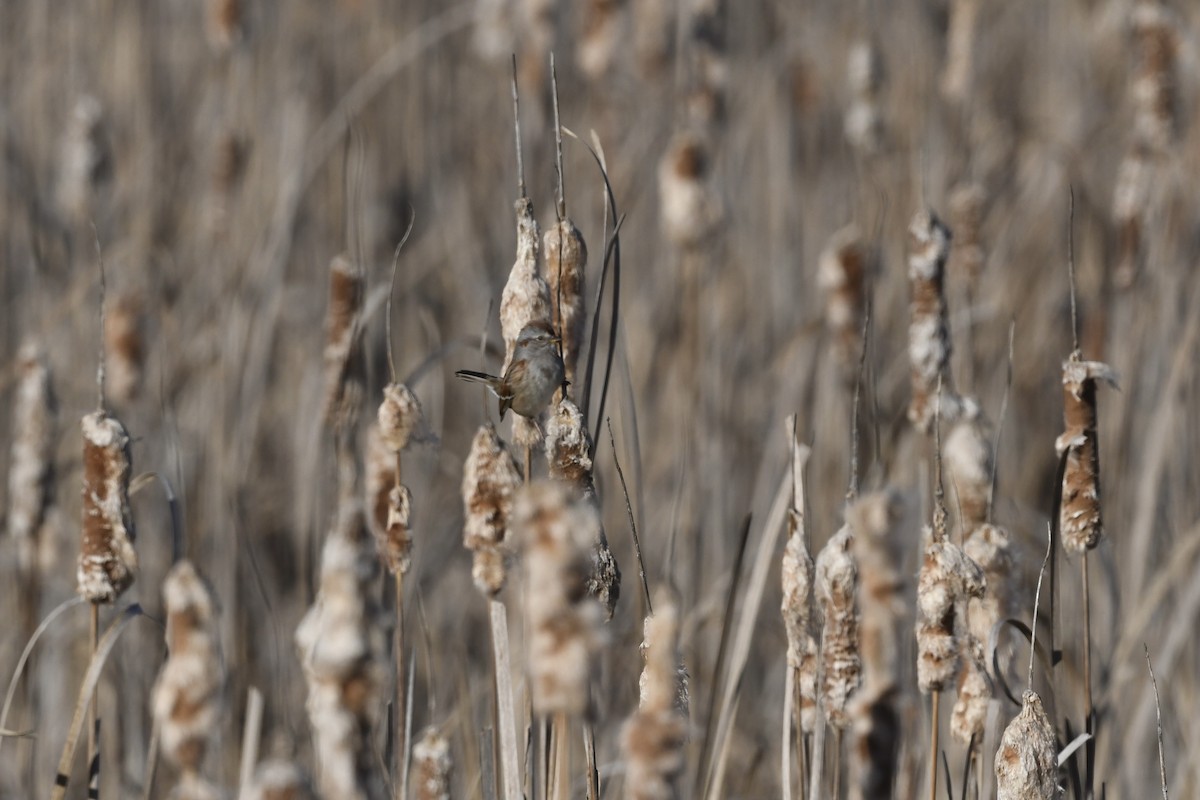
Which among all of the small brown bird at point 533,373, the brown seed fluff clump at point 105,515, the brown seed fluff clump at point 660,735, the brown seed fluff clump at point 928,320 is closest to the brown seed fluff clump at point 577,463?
the small brown bird at point 533,373

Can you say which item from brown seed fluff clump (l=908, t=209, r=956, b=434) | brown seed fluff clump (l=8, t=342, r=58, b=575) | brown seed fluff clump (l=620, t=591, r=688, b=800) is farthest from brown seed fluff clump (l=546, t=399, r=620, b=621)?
brown seed fluff clump (l=8, t=342, r=58, b=575)

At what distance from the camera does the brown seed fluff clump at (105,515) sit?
1132 millimetres

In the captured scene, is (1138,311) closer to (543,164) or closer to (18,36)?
(543,164)

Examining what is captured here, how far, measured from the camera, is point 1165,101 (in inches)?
92.4

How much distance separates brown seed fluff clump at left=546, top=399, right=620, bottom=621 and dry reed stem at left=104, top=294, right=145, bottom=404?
1577 mm

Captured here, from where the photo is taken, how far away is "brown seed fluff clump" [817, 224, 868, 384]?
2.03 meters

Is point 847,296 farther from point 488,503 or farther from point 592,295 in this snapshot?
point 488,503

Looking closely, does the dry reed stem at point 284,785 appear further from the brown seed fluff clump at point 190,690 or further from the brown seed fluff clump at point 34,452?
the brown seed fluff clump at point 34,452

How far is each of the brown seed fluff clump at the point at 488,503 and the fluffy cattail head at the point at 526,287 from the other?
0.08 meters

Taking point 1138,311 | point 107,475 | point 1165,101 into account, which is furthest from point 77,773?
point 1165,101

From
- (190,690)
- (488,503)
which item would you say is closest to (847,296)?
(488,503)

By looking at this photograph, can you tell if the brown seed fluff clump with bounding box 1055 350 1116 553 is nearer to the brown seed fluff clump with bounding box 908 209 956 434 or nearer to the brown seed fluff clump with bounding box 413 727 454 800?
the brown seed fluff clump with bounding box 908 209 956 434

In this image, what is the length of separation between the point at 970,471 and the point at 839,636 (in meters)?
0.37

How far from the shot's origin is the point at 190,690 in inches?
31.9
